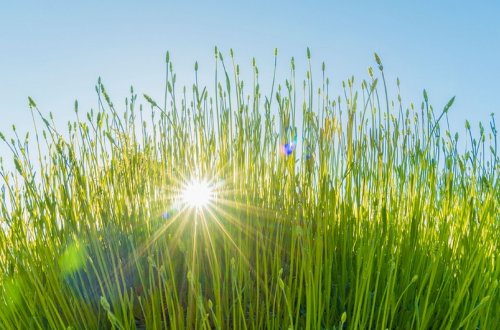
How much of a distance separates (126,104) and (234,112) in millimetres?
521

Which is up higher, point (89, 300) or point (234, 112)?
point (234, 112)

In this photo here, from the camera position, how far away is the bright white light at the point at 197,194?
236 cm

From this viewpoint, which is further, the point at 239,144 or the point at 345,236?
the point at 345,236

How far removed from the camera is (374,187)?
247 centimetres

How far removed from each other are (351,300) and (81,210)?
1.21 metres

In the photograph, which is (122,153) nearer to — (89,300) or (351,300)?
(89,300)

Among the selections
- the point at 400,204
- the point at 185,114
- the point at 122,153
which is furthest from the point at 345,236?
the point at 122,153

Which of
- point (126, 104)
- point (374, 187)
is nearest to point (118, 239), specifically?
point (126, 104)

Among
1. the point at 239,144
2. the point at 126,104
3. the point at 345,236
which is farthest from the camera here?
the point at 126,104

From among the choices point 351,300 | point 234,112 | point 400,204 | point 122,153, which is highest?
point 234,112

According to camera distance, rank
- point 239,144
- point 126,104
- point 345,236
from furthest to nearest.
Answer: point 126,104 → point 345,236 → point 239,144

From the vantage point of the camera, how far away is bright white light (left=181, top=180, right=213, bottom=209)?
7.73 ft

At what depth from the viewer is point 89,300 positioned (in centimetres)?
235

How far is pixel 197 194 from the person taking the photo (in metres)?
2.39
